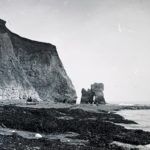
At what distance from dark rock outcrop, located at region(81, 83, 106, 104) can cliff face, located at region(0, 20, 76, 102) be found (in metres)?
8.36

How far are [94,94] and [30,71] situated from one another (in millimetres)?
22957

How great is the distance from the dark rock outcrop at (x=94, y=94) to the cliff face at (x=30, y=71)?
836 cm

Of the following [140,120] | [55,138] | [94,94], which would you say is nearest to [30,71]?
[94,94]

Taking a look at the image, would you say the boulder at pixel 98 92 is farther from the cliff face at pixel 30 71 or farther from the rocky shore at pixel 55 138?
the rocky shore at pixel 55 138

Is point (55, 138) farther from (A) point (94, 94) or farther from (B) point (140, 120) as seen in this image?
(A) point (94, 94)

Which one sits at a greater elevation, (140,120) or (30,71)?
(30,71)

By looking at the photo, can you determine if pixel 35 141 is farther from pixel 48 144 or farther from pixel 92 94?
pixel 92 94

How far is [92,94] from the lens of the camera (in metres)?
87.2

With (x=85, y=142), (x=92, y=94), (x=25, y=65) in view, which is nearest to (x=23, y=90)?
(x=25, y=65)

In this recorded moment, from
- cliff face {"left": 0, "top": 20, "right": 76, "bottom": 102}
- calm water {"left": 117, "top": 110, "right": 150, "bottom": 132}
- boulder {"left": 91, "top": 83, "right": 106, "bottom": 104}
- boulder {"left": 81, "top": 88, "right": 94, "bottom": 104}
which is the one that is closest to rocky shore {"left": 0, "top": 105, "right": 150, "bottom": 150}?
calm water {"left": 117, "top": 110, "right": 150, "bottom": 132}

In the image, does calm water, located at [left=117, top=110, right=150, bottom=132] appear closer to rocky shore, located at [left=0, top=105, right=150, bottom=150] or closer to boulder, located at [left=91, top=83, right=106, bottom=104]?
rocky shore, located at [left=0, top=105, right=150, bottom=150]

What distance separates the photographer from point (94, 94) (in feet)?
284

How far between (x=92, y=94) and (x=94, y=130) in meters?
69.4

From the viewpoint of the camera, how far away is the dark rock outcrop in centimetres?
8594
